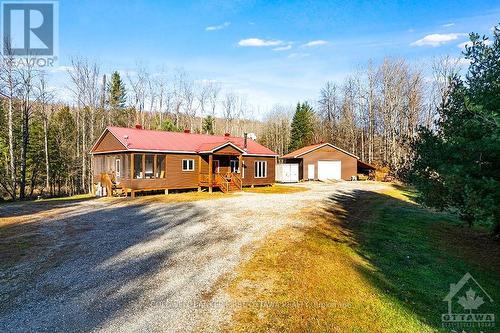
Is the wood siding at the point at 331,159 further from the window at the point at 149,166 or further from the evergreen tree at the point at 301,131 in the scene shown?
the evergreen tree at the point at 301,131

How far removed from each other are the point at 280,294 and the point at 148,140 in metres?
19.3

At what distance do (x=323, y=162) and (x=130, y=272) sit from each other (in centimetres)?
3367

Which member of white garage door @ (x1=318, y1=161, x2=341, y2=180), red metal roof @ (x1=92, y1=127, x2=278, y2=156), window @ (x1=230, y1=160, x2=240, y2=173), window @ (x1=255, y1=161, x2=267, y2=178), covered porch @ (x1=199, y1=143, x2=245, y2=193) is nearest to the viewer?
red metal roof @ (x1=92, y1=127, x2=278, y2=156)

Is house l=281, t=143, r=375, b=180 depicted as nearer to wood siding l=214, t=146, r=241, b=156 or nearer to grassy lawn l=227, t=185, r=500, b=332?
wood siding l=214, t=146, r=241, b=156

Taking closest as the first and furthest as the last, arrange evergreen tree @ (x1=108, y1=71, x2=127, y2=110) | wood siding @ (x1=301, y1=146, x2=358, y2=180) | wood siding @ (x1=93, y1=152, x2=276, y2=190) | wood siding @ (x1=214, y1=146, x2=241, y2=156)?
wood siding @ (x1=93, y1=152, x2=276, y2=190) → wood siding @ (x1=214, y1=146, x2=241, y2=156) → wood siding @ (x1=301, y1=146, x2=358, y2=180) → evergreen tree @ (x1=108, y1=71, x2=127, y2=110)

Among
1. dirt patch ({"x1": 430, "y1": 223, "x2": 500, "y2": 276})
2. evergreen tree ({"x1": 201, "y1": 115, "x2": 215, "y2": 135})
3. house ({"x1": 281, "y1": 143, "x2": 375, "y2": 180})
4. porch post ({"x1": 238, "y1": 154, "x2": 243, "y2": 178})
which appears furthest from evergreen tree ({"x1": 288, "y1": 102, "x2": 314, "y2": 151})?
dirt patch ({"x1": 430, "y1": 223, "x2": 500, "y2": 276})

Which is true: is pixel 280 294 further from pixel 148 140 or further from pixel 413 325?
pixel 148 140

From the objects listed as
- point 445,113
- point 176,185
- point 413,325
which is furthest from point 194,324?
point 176,185

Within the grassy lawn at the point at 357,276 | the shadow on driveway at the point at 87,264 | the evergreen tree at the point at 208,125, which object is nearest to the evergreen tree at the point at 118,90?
the evergreen tree at the point at 208,125

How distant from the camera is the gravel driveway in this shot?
19.6 ft

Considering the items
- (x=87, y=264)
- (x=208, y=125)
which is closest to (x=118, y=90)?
(x=208, y=125)

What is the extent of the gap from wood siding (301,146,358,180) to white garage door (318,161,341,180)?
40 centimetres

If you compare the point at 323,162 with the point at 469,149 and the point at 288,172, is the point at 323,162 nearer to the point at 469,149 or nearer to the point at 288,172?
the point at 288,172

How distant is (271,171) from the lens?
31203mm
